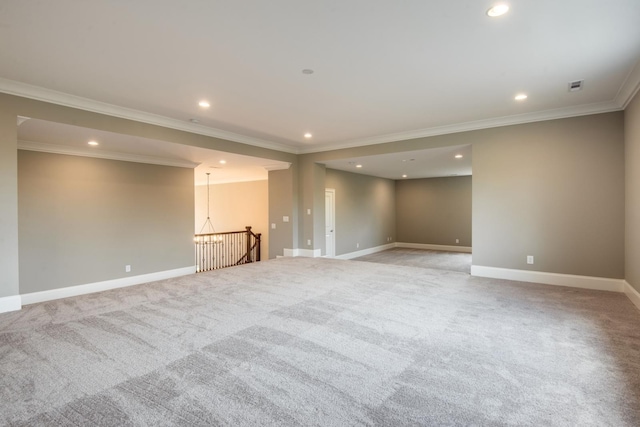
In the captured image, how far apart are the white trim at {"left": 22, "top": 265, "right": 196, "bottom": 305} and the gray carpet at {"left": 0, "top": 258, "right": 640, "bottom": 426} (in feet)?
3.28

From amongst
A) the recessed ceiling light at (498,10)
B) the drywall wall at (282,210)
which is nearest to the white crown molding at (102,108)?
the drywall wall at (282,210)

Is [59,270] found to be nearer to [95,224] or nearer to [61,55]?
[95,224]

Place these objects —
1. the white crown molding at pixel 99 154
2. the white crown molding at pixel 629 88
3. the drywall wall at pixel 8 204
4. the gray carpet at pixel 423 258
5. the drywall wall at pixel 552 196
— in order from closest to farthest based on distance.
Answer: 1. the white crown molding at pixel 629 88
2. the drywall wall at pixel 8 204
3. the drywall wall at pixel 552 196
4. the white crown molding at pixel 99 154
5. the gray carpet at pixel 423 258

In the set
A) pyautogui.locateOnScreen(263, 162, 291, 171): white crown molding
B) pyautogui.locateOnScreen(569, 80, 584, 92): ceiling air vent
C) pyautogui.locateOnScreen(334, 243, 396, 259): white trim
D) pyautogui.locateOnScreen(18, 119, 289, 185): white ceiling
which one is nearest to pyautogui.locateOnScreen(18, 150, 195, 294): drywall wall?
pyautogui.locateOnScreen(18, 119, 289, 185): white ceiling

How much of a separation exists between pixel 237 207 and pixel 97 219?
5.80 metres

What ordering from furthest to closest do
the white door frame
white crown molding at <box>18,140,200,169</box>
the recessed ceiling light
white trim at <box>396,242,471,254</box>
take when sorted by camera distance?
white trim at <box>396,242,471,254</box> < the white door frame < white crown molding at <box>18,140,200,169</box> < the recessed ceiling light

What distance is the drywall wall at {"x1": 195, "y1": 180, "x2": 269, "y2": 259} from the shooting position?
1060cm

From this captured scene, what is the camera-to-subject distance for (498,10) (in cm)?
241

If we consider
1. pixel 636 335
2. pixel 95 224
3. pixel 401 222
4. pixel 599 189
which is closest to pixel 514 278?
pixel 599 189

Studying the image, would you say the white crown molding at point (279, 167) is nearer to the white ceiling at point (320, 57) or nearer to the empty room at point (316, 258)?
the empty room at point (316, 258)

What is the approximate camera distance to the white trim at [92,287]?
4.89 m

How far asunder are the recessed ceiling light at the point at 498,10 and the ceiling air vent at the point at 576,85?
220 cm

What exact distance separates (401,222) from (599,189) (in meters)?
7.46

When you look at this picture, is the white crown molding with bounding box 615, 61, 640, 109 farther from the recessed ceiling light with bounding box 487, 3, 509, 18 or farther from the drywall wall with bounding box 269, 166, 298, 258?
the drywall wall with bounding box 269, 166, 298, 258
